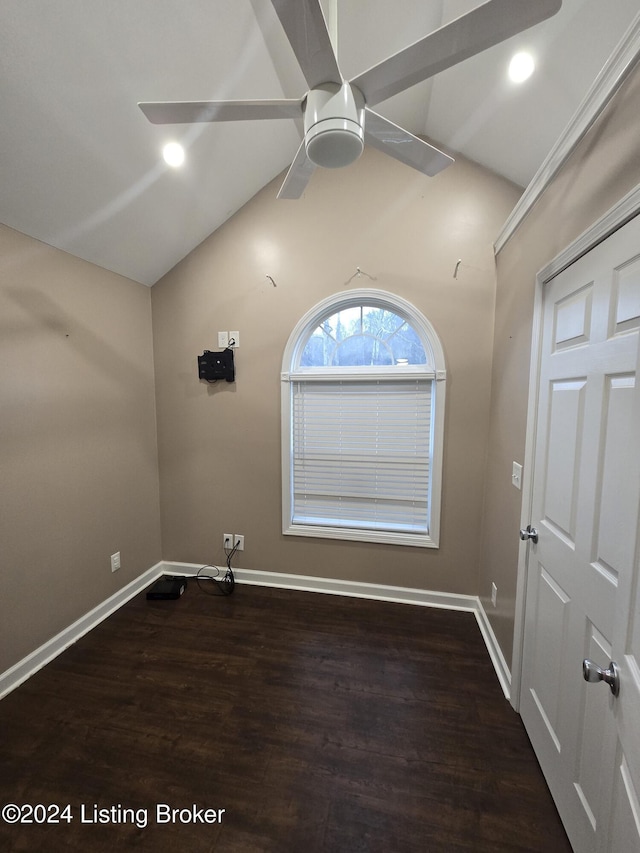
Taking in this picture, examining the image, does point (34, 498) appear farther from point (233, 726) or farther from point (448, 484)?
point (448, 484)

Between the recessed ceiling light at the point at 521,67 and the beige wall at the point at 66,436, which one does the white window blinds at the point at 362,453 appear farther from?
the recessed ceiling light at the point at 521,67

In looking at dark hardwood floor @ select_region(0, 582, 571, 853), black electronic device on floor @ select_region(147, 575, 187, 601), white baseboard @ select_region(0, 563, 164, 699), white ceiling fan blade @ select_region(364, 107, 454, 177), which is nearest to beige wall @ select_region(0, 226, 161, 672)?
white baseboard @ select_region(0, 563, 164, 699)

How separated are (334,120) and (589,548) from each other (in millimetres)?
1521

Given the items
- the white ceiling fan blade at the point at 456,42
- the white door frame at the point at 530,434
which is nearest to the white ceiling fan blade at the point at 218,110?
the white ceiling fan blade at the point at 456,42

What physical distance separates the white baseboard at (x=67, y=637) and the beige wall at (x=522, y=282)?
2565mm

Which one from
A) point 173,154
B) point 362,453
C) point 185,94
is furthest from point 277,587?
point 185,94

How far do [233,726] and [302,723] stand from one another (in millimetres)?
322

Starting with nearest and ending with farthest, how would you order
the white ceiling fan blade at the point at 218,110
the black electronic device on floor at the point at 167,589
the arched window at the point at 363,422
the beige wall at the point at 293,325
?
the white ceiling fan blade at the point at 218,110, the beige wall at the point at 293,325, the arched window at the point at 363,422, the black electronic device on floor at the point at 167,589

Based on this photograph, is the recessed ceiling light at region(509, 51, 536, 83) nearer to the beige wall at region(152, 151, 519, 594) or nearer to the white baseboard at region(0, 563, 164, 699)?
the beige wall at region(152, 151, 519, 594)

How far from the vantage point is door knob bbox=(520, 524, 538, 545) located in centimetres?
142

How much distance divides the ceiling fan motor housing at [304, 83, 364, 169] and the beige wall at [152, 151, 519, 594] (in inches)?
51.8

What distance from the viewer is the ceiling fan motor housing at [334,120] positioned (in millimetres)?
885

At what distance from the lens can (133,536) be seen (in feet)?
8.08

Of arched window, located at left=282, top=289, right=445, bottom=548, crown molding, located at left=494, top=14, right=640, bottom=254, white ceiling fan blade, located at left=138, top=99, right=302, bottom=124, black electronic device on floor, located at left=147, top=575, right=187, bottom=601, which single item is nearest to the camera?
crown molding, located at left=494, top=14, right=640, bottom=254
